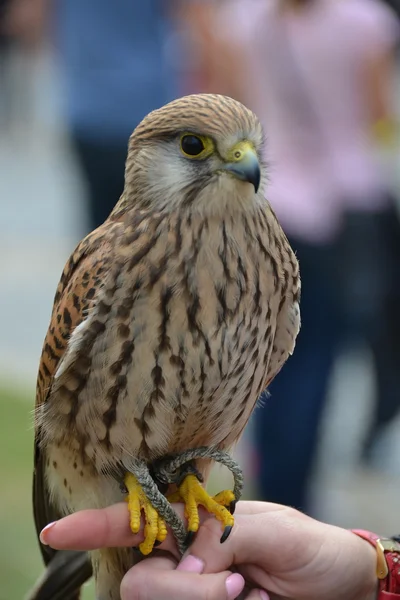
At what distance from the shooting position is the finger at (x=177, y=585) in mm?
2279

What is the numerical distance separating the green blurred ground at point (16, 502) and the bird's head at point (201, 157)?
2056 mm

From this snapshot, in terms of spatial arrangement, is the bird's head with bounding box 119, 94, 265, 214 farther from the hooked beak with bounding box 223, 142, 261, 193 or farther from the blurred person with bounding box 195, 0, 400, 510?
the blurred person with bounding box 195, 0, 400, 510

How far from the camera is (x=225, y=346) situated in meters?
2.20

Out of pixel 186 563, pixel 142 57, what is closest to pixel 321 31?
pixel 142 57

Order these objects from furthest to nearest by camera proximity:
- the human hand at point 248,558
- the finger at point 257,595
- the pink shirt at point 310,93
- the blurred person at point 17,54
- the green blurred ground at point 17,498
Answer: the blurred person at point 17,54 < the green blurred ground at point 17,498 < the pink shirt at point 310,93 < the finger at point 257,595 < the human hand at point 248,558

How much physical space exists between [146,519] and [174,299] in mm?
478

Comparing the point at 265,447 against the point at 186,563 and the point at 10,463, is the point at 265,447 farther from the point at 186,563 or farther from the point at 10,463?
the point at 186,563

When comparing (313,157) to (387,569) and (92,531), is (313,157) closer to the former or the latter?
(387,569)

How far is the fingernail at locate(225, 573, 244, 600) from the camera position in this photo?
2330 millimetres

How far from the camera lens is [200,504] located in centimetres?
238

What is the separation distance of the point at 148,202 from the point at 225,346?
35 cm

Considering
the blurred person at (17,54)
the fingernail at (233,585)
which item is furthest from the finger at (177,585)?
the blurred person at (17,54)

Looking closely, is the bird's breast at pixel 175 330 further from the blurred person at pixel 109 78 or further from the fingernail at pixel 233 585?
the blurred person at pixel 109 78

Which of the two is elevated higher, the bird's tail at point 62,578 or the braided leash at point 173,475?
the braided leash at point 173,475
